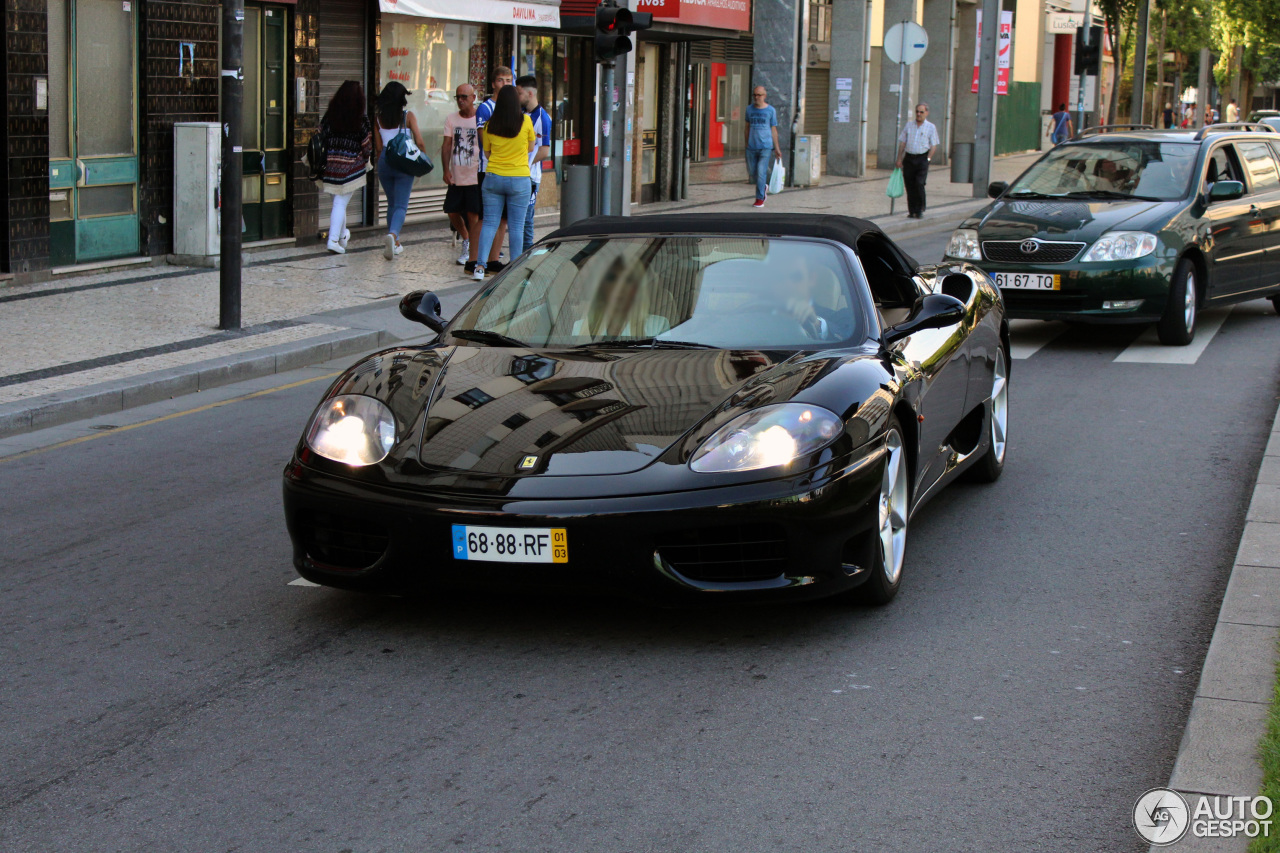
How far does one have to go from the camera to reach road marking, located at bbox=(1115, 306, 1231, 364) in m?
11.4

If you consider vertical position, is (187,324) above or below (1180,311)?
below

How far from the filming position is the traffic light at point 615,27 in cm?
1560

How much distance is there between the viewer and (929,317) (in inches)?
231

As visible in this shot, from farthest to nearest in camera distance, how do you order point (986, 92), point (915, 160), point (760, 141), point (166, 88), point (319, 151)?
point (986, 92) → point (760, 141) → point (915, 160) → point (319, 151) → point (166, 88)

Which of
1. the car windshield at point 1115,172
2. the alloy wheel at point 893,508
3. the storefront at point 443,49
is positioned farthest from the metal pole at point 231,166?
the alloy wheel at point 893,508

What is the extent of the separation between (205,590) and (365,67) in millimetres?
13999

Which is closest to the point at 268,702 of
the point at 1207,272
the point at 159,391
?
the point at 159,391

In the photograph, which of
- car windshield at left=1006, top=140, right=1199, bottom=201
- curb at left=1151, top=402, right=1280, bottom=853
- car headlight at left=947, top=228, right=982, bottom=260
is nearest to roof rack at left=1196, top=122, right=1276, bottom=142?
car windshield at left=1006, top=140, right=1199, bottom=201

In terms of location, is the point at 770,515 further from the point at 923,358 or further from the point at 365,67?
the point at 365,67

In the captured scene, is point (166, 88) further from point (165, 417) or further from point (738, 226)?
point (738, 226)

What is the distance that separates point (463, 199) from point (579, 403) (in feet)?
36.7

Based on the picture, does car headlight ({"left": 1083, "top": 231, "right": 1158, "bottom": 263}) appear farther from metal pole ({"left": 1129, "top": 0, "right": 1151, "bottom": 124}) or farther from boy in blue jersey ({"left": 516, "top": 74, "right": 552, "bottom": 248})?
metal pole ({"left": 1129, "top": 0, "right": 1151, "bottom": 124})

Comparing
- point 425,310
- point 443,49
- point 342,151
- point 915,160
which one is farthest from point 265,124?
point 425,310

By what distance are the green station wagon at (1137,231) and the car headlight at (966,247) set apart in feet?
0.03
